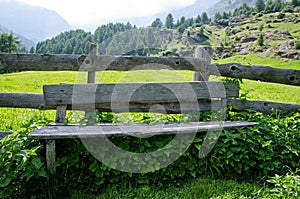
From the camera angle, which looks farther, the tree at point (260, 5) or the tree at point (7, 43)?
the tree at point (260, 5)

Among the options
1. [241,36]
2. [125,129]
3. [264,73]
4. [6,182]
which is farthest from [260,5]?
[6,182]

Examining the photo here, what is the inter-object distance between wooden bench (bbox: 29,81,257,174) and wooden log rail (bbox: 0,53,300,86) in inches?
11.9

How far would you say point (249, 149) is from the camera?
3.96 m

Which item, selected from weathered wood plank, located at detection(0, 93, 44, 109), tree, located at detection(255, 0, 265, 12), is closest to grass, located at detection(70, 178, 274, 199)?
weathered wood plank, located at detection(0, 93, 44, 109)

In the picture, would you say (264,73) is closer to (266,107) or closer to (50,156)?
(266,107)

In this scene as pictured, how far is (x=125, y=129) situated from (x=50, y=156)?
100 centimetres

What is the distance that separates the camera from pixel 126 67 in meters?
4.36

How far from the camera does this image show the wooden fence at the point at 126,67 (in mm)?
4113

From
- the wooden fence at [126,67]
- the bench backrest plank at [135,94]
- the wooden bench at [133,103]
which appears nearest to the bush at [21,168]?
the wooden bench at [133,103]

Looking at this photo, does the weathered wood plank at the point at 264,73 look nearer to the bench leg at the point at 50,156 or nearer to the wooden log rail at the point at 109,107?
the wooden log rail at the point at 109,107

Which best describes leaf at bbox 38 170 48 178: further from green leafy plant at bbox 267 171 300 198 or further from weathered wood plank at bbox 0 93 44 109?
green leafy plant at bbox 267 171 300 198

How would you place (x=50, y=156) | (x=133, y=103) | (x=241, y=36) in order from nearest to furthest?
(x=50, y=156) < (x=133, y=103) < (x=241, y=36)

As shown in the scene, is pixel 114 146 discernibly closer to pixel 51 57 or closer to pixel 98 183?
pixel 98 183

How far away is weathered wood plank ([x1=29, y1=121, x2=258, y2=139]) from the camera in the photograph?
131 inches
